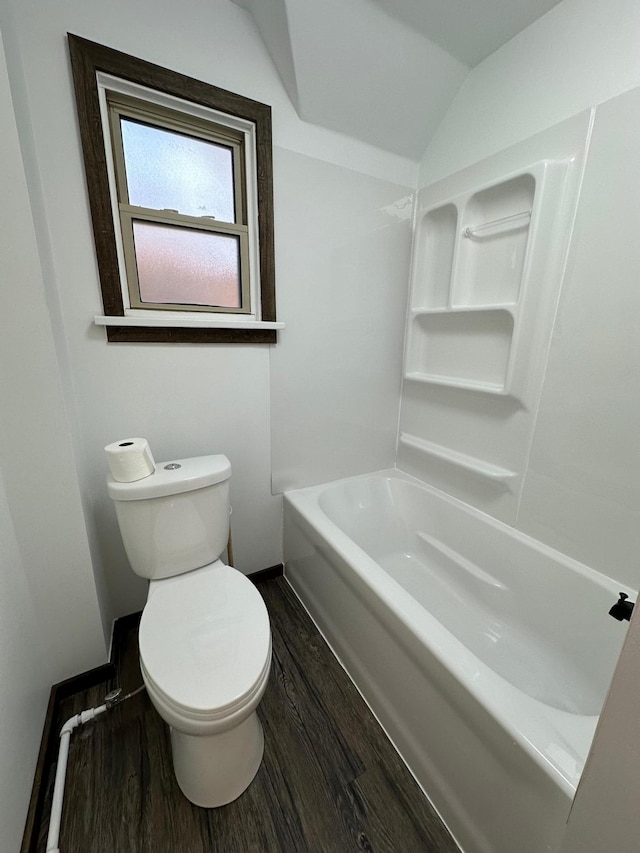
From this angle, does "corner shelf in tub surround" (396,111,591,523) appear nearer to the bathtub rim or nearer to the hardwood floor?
the bathtub rim

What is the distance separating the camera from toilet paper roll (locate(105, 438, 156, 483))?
112 cm

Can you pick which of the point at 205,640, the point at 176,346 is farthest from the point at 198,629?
the point at 176,346

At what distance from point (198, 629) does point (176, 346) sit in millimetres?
1004

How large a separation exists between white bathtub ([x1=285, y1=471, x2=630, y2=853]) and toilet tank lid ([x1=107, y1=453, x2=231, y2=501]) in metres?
0.49

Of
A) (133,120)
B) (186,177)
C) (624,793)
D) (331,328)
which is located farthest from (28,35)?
(624,793)

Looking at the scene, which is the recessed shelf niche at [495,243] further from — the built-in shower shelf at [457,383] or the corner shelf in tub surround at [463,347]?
the built-in shower shelf at [457,383]

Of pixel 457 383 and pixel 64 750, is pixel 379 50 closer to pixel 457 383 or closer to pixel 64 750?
pixel 457 383

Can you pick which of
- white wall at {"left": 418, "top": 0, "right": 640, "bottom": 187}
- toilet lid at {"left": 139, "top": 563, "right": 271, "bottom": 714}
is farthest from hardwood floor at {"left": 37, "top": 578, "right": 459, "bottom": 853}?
white wall at {"left": 418, "top": 0, "right": 640, "bottom": 187}

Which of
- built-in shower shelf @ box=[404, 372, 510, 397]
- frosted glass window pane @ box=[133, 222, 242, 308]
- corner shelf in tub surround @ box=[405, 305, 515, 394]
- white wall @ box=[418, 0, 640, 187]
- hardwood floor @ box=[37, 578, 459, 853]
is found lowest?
hardwood floor @ box=[37, 578, 459, 853]

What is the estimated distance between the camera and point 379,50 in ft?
4.21

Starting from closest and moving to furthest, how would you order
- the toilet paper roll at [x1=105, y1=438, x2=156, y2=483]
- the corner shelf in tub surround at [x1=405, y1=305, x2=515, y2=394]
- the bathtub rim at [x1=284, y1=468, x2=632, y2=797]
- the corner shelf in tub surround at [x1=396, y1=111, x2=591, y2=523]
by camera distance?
the bathtub rim at [x1=284, y1=468, x2=632, y2=797] < the toilet paper roll at [x1=105, y1=438, x2=156, y2=483] < the corner shelf in tub surround at [x1=396, y1=111, x2=591, y2=523] < the corner shelf in tub surround at [x1=405, y1=305, x2=515, y2=394]

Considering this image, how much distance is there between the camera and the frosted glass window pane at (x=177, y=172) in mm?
1221

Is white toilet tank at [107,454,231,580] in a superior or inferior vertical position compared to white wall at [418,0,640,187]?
inferior

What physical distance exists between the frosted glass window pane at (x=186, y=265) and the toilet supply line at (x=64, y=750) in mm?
1447
